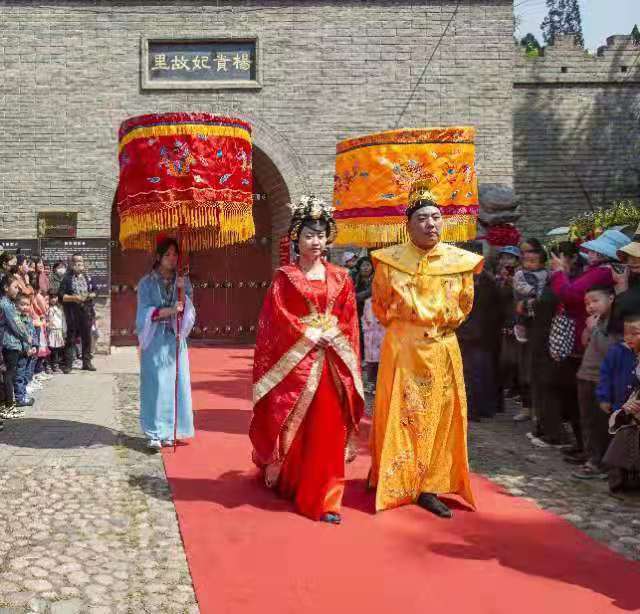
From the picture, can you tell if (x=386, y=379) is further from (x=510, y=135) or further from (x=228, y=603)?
(x=510, y=135)

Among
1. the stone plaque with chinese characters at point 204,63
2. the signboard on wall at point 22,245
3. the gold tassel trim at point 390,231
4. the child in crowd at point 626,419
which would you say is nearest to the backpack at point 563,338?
the child in crowd at point 626,419

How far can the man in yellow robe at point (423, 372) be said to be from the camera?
4.71 m

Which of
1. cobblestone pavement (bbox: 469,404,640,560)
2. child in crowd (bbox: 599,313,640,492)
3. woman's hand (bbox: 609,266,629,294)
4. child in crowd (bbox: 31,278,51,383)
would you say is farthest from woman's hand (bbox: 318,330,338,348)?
child in crowd (bbox: 31,278,51,383)

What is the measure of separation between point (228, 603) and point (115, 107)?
11.1 m

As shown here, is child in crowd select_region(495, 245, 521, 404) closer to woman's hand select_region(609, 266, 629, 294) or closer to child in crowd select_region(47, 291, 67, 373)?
woman's hand select_region(609, 266, 629, 294)

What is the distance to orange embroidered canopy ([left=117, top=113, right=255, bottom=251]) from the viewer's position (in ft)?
19.4

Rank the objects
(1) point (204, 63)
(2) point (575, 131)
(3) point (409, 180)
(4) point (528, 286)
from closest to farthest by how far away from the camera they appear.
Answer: (4) point (528, 286) → (3) point (409, 180) → (1) point (204, 63) → (2) point (575, 131)

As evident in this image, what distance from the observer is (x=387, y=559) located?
3891mm

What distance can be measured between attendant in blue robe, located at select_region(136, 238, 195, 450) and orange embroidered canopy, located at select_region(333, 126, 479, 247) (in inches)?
66.6

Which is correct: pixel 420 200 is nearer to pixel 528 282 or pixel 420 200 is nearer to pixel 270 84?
pixel 528 282

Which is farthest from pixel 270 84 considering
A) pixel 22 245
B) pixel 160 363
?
pixel 160 363

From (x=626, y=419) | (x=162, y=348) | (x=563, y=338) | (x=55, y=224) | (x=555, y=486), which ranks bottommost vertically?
(x=555, y=486)

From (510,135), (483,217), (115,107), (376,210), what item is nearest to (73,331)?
(115,107)

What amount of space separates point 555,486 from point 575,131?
11.0 m
